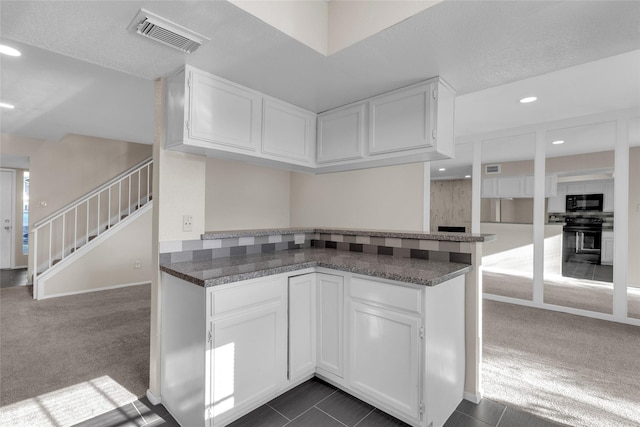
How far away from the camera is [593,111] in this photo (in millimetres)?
3641

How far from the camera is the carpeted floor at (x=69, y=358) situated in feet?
6.31

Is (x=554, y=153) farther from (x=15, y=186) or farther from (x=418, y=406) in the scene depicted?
(x=15, y=186)

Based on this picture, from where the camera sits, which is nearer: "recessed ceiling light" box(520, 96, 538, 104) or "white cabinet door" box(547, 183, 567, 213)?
"recessed ceiling light" box(520, 96, 538, 104)

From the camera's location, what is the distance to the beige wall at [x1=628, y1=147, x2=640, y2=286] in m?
3.52

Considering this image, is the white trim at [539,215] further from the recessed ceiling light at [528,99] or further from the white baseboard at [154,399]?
the white baseboard at [154,399]

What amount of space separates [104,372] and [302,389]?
155 cm

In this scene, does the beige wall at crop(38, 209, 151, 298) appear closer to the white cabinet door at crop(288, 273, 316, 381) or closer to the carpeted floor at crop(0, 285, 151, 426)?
the carpeted floor at crop(0, 285, 151, 426)

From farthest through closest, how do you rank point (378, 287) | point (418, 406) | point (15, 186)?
point (15, 186)
point (378, 287)
point (418, 406)

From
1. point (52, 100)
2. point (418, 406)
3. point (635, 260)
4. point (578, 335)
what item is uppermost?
point (52, 100)

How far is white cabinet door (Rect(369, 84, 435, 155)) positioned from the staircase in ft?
14.9

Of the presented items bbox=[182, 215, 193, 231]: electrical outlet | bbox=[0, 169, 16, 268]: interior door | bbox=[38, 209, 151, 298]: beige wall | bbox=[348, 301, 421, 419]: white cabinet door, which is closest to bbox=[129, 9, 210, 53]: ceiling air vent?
bbox=[182, 215, 193, 231]: electrical outlet

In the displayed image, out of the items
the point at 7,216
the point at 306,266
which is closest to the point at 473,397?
the point at 306,266

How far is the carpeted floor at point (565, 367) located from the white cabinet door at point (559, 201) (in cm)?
139

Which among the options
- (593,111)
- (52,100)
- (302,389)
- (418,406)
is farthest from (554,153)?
Result: (52,100)
